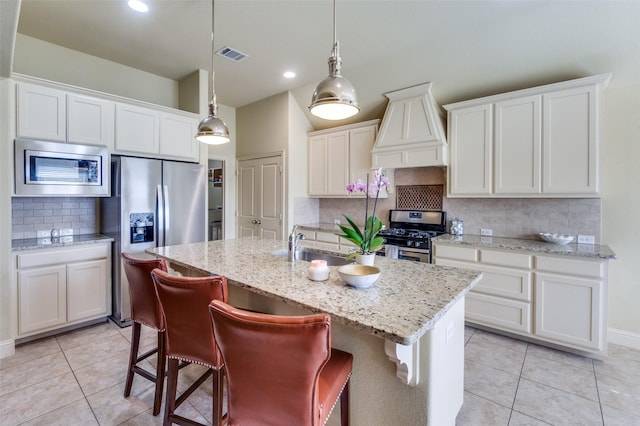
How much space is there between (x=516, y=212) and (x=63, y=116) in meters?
4.84

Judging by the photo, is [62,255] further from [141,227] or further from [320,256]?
[320,256]

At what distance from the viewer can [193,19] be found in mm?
2887

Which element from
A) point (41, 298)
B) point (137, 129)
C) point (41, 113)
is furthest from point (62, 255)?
point (137, 129)

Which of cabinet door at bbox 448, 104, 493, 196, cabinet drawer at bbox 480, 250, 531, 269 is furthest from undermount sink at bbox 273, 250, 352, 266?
cabinet door at bbox 448, 104, 493, 196

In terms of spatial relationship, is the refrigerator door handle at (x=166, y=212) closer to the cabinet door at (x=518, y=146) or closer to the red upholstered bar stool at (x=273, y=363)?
the red upholstered bar stool at (x=273, y=363)

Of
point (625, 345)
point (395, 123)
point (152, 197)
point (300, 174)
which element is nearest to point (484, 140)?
point (395, 123)

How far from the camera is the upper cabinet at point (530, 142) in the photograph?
2674 mm

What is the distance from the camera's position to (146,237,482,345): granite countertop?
1067 millimetres

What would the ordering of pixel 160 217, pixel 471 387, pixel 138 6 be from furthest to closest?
pixel 160 217 < pixel 138 6 < pixel 471 387

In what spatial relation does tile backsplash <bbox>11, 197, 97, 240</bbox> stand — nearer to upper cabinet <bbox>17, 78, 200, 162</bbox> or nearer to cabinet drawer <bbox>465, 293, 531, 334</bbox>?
upper cabinet <bbox>17, 78, 200, 162</bbox>

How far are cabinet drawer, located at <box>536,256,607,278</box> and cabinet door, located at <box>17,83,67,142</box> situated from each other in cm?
470

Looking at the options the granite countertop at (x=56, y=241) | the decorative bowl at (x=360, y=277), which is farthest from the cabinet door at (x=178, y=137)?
the decorative bowl at (x=360, y=277)

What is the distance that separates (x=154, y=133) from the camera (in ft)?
11.7

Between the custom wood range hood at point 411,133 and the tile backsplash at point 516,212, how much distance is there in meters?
0.40
